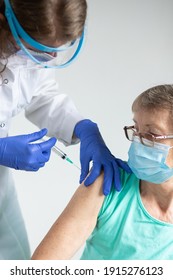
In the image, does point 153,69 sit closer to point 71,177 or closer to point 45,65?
point 71,177

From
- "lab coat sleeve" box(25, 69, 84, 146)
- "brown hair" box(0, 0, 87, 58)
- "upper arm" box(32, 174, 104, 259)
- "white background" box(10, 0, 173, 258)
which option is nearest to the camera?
"brown hair" box(0, 0, 87, 58)

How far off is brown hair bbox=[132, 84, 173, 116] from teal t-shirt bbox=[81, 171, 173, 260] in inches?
13.8

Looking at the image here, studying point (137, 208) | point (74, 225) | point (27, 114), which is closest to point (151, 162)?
point (137, 208)

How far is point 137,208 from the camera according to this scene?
5.94 ft

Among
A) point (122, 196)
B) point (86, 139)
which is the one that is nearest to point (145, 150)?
point (122, 196)

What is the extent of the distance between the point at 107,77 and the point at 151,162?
4.67 feet

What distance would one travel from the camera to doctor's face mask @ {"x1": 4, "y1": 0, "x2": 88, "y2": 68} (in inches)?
55.4

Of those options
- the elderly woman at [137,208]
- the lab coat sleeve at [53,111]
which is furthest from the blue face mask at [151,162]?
the lab coat sleeve at [53,111]

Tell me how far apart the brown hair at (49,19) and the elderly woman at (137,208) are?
1.40 feet

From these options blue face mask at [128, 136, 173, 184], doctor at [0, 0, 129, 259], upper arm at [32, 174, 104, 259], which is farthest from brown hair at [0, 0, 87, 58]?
upper arm at [32, 174, 104, 259]

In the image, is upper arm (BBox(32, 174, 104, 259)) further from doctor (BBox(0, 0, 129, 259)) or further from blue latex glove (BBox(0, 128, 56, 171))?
blue latex glove (BBox(0, 128, 56, 171))

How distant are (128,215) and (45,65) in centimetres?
66

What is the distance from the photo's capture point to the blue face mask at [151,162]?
1.72 meters

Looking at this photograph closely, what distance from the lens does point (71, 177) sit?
3.14 meters
